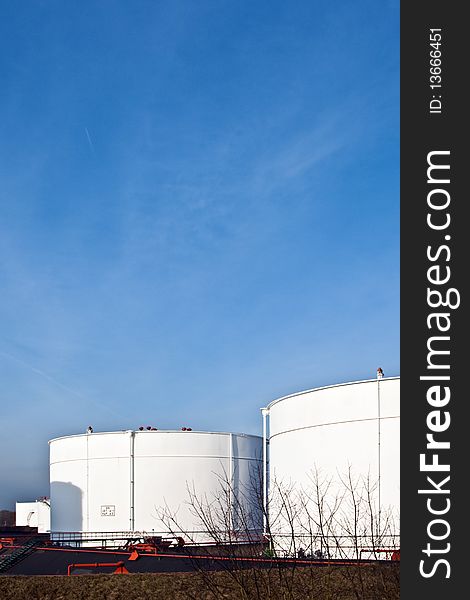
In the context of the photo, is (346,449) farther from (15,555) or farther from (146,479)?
(146,479)

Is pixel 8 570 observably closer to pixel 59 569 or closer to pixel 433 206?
pixel 59 569

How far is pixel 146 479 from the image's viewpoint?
1783 inches

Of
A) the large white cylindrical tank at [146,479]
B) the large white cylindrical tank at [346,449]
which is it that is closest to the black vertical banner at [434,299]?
the large white cylindrical tank at [346,449]

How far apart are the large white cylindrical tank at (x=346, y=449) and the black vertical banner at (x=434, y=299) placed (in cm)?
1924

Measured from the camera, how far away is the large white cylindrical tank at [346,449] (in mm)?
26500

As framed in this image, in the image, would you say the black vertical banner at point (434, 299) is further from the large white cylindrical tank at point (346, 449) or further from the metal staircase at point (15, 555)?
the metal staircase at point (15, 555)

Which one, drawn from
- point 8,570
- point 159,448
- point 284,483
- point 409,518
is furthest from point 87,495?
point 409,518

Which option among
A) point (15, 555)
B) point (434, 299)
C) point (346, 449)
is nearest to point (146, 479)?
point (15, 555)

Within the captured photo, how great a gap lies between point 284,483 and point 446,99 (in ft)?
88.8

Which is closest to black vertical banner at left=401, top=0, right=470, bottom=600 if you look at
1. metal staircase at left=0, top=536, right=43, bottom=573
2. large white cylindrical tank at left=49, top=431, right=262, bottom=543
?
metal staircase at left=0, top=536, right=43, bottom=573

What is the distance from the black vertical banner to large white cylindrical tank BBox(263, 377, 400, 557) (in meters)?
19.2

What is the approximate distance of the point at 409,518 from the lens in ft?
19.4

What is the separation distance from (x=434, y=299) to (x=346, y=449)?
23033 mm

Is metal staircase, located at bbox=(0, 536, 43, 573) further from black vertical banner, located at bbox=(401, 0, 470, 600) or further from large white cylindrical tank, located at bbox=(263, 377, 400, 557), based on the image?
black vertical banner, located at bbox=(401, 0, 470, 600)
